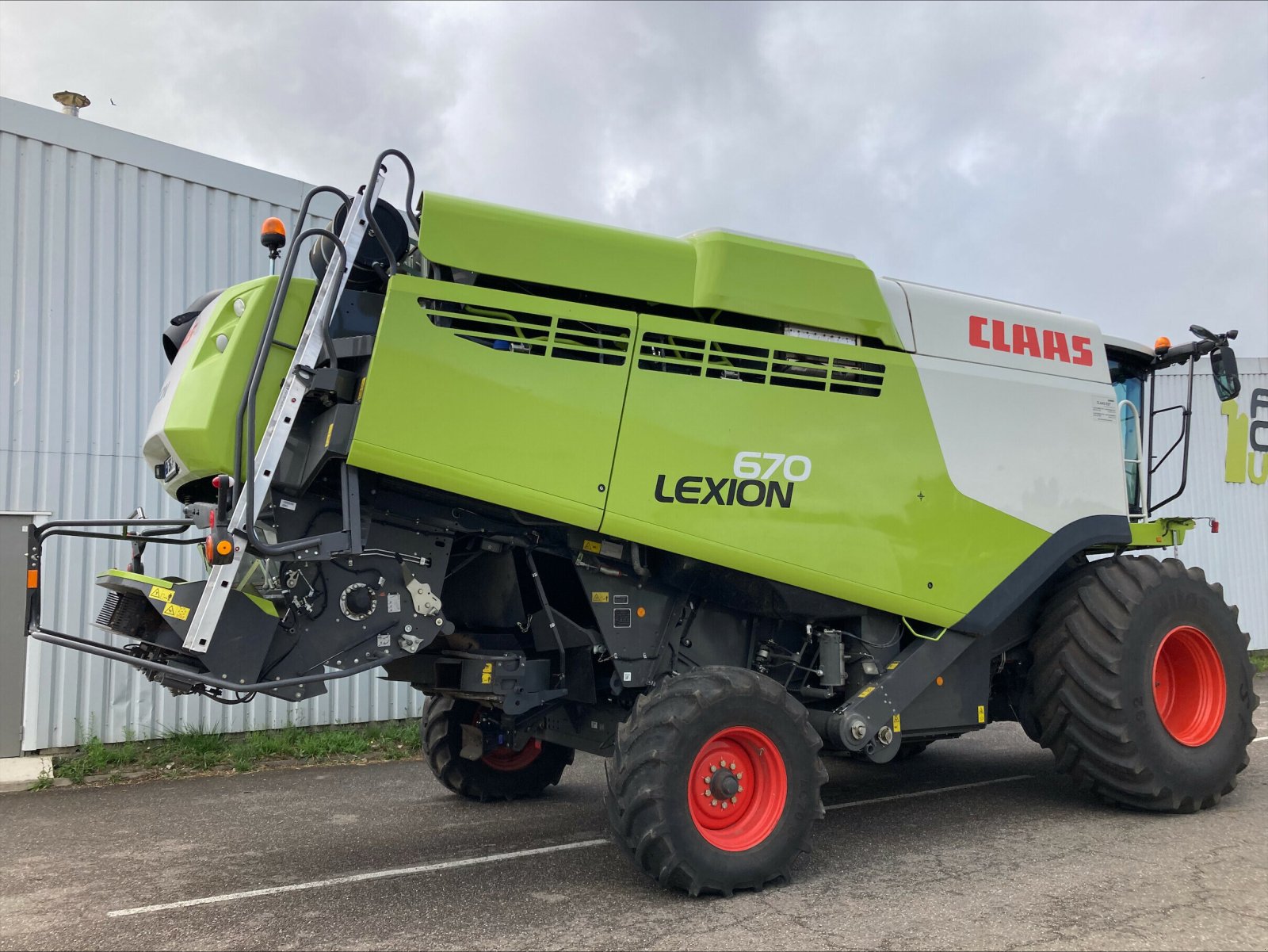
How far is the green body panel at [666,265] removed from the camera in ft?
14.5

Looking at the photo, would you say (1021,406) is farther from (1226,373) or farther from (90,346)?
(90,346)

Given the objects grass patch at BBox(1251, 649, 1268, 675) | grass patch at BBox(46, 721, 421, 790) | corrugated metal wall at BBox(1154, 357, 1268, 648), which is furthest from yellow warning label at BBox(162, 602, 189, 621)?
corrugated metal wall at BBox(1154, 357, 1268, 648)

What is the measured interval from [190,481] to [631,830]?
2543 millimetres

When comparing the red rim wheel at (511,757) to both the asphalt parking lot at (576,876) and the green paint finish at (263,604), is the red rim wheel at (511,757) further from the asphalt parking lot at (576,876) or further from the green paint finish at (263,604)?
the green paint finish at (263,604)

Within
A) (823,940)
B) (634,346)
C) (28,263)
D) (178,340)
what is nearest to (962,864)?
(823,940)

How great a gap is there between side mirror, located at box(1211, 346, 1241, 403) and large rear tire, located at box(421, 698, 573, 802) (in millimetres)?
4878

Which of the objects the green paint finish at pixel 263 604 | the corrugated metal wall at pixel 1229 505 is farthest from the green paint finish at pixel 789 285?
the corrugated metal wall at pixel 1229 505

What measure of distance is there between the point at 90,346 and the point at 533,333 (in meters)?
5.46

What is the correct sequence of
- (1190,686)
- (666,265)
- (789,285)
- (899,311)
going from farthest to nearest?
1. (1190,686)
2. (899,311)
3. (789,285)
4. (666,265)

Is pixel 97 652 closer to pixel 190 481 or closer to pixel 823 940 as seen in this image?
pixel 190 481

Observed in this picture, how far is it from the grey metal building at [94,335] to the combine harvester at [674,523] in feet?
10.6

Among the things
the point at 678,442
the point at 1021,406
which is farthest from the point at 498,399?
the point at 1021,406

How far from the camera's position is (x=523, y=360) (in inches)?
175

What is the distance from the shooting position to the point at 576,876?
15.4ft
